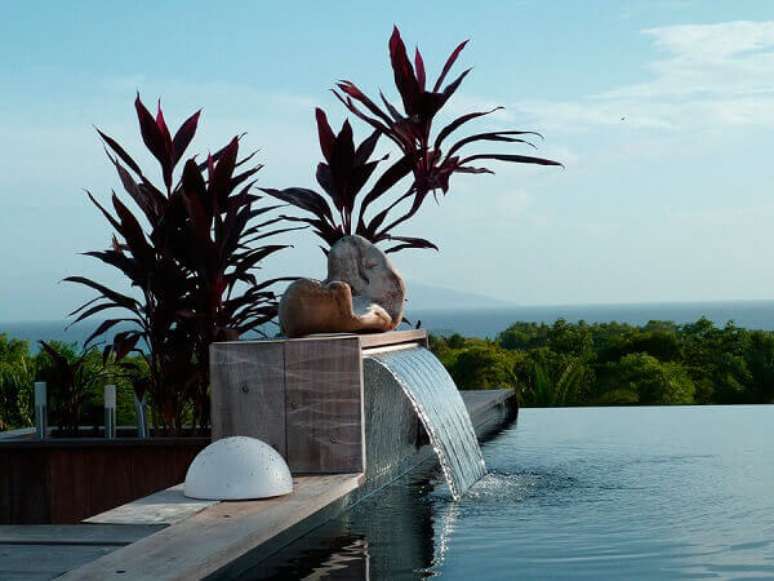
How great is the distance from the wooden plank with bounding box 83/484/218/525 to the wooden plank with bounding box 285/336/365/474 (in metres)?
0.75

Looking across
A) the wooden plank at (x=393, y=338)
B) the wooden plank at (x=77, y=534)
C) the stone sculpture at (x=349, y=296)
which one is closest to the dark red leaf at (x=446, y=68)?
the stone sculpture at (x=349, y=296)

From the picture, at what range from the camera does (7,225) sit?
24500 mm

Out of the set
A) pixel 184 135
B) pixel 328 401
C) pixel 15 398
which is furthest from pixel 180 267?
pixel 15 398

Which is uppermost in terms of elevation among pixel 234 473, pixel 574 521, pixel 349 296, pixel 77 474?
pixel 349 296

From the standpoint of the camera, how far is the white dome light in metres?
3.71

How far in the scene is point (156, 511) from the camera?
3527 millimetres

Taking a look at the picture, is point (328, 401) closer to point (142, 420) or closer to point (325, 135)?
point (142, 420)

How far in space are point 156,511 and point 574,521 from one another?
4.66ft

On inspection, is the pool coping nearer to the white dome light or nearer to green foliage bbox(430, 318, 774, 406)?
the white dome light

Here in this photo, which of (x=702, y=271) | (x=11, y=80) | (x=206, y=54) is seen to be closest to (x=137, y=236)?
(x=206, y=54)

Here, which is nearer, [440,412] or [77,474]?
[77,474]

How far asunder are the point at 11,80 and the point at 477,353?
7193mm

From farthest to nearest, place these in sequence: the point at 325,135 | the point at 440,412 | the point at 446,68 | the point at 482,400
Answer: the point at 482,400 < the point at 446,68 < the point at 325,135 < the point at 440,412

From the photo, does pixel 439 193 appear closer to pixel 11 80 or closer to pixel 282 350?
pixel 282 350
